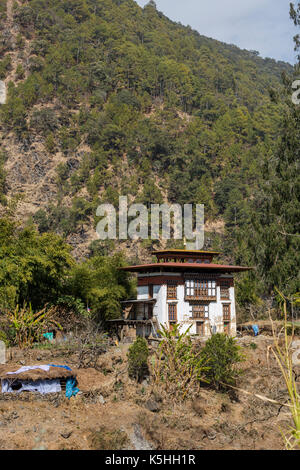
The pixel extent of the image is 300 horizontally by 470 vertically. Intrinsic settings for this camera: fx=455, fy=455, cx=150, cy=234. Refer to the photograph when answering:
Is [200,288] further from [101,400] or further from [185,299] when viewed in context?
[101,400]

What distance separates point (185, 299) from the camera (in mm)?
39875

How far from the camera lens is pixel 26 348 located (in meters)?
31.8

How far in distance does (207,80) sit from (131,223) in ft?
244

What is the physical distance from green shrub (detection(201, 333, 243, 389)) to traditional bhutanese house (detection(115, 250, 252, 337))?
6.72 meters

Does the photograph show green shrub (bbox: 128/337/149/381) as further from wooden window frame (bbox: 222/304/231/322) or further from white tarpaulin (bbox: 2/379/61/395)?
wooden window frame (bbox: 222/304/231/322)

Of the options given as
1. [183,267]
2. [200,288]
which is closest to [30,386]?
[183,267]

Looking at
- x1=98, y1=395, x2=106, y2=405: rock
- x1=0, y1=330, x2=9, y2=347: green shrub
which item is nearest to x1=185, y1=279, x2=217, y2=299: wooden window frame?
x1=98, y1=395, x2=106, y2=405: rock

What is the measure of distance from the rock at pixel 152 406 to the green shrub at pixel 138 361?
2661 mm

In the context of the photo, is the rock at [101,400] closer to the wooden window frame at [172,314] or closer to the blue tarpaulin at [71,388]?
the blue tarpaulin at [71,388]

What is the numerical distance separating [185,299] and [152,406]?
41.0 feet

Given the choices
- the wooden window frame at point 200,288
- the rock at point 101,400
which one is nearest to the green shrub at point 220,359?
the rock at point 101,400

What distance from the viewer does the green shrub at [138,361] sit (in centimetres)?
3183

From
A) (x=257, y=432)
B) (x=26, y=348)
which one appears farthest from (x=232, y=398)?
(x=26, y=348)

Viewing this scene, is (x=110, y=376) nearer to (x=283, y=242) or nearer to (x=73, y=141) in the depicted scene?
(x=283, y=242)
